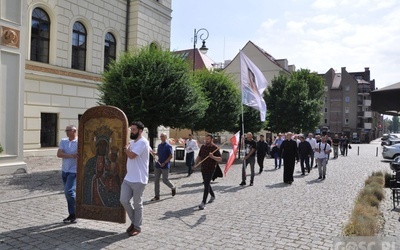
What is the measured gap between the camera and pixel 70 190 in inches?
266

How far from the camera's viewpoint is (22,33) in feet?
42.7

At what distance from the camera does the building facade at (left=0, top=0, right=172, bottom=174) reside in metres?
17.6

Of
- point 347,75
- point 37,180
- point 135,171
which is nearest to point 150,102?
point 37,180

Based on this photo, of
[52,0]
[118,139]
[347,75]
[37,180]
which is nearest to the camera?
[118,139]

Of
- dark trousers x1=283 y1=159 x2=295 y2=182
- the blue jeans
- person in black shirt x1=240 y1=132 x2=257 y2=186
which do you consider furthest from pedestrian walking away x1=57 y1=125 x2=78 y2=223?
dark trousers x1=283 y1=159 x2=295 y2=182

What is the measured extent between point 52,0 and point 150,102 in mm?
9405

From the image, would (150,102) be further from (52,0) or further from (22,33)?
(52,0)

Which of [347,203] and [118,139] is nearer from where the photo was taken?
[118,139]

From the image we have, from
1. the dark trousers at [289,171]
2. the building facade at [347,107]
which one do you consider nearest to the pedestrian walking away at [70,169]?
the dark trousers at [289,171]

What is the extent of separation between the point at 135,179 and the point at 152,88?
7959 millimetres

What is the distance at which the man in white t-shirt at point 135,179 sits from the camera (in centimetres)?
599

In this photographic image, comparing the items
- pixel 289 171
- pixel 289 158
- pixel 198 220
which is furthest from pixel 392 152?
pixel 198 220

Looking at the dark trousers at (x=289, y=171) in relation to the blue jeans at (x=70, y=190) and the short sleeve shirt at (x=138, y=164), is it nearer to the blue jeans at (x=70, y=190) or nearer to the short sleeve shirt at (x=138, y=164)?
the short sleeve shirt at (x=138, y=164)

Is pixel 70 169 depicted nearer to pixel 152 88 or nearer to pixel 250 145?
pixel 152 88
